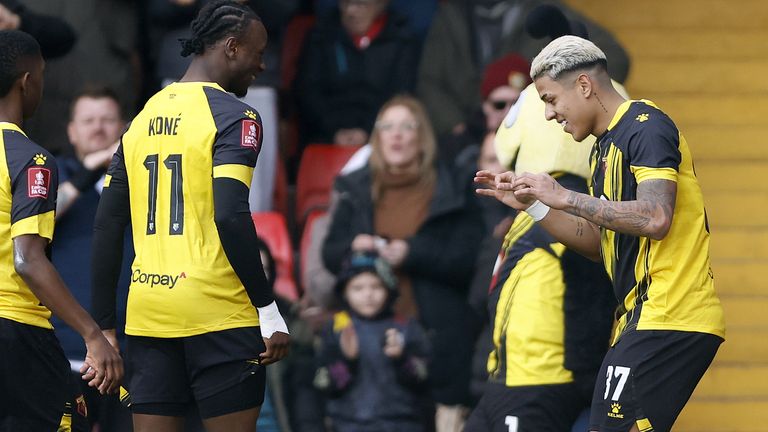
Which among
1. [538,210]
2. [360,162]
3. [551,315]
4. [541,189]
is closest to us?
[541,189]

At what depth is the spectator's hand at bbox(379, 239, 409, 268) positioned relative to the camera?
821cm

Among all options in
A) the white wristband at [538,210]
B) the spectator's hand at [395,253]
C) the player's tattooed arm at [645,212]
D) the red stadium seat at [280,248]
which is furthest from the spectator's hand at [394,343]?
the player's tattooed arm at [645,212]

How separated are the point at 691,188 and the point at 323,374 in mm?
3175

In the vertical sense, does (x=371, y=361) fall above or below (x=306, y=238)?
below

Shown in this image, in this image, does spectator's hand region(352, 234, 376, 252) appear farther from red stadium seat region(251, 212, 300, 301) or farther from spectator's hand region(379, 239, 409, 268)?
red stadium seat region(251, 212, 300, 301)

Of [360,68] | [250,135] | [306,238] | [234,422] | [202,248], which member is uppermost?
[360,68]

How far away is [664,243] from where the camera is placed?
5203 mm

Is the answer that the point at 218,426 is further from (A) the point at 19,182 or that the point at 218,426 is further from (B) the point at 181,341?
(A) the point at 19,182

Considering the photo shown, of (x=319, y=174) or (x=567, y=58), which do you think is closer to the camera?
(x=567, y=58)

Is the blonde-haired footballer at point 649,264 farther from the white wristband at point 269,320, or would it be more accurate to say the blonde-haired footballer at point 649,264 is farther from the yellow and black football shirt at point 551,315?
the white wristband at point 269,320

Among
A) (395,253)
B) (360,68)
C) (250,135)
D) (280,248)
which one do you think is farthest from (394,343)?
(250,135)

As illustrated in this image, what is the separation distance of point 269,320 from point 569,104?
127cm

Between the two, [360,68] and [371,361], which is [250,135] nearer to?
[371,361]

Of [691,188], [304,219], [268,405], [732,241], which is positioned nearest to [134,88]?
[304,219]
